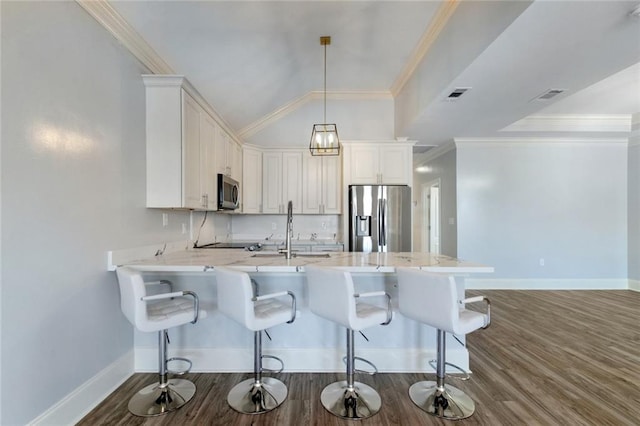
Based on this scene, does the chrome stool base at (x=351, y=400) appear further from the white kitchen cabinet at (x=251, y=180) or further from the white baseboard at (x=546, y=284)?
the white baseboard at (x=546, y=284)

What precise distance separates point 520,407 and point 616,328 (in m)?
2.54

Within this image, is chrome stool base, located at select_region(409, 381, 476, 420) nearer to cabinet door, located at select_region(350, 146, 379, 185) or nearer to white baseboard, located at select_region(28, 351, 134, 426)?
white baseboard, located at select_region(28, 351, 134, 426)

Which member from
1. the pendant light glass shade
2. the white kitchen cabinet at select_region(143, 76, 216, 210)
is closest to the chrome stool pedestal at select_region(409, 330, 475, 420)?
the pendant light glass shade

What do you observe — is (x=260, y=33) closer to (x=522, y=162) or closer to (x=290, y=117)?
(x=290, y=117)

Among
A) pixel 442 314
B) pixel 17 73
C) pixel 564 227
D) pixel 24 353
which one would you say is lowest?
pixel 24 353

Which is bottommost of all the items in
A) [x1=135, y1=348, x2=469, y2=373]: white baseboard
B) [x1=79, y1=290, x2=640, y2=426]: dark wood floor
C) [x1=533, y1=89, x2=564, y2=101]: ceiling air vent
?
[x1=79, y1=290, x2=640, y2=426]: dark wood floor

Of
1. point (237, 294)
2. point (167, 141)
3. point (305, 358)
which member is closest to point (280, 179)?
point (167, 141)

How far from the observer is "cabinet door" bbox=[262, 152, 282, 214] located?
471 cm

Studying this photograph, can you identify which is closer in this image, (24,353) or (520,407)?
(24,353)

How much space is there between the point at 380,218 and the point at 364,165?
88 centimetres

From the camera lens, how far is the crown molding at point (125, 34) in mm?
1983

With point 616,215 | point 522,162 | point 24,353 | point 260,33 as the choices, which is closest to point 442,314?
point 24,353

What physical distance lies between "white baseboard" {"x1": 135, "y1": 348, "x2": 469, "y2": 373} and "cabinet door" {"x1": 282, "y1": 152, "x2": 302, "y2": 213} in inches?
102

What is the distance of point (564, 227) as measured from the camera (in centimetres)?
525
